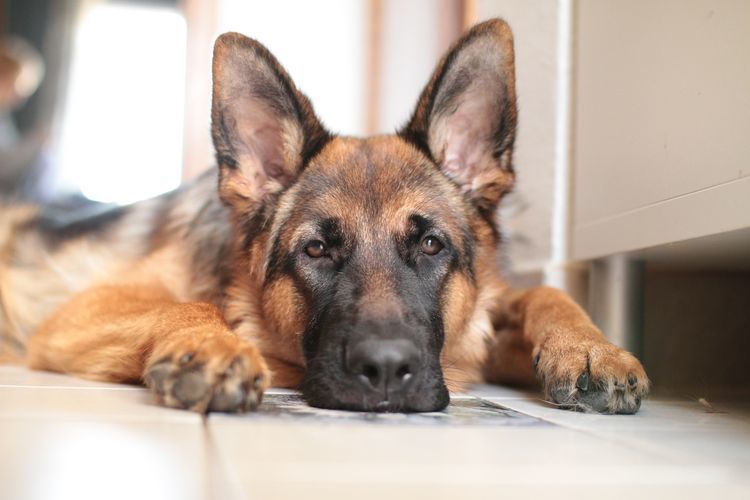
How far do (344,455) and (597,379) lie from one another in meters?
0.94

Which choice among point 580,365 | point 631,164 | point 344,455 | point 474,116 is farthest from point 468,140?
point 344,455

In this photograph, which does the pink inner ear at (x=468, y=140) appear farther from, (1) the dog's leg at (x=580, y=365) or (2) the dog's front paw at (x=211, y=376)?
(2) the dog's front paw at (x=211, y=376)

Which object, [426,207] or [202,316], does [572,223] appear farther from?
[202,316]

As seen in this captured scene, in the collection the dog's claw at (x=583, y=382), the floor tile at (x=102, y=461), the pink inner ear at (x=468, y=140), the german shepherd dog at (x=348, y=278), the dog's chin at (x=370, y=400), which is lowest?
the floor tile at (x=102, y=461)

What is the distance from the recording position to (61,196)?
4035 millimetres

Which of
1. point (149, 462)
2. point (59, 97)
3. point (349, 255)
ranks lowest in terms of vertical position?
point (149, 462)

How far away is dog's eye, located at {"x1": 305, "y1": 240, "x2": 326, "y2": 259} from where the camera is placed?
2191 millimetres

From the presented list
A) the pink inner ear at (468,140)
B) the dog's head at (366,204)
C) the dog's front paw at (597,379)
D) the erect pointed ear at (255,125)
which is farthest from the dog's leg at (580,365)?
the erect pointed ear at (255,125)

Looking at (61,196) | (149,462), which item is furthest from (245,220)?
(61,196)

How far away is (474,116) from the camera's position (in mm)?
2520

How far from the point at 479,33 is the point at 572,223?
114cm

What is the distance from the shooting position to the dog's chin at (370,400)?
1790 mm

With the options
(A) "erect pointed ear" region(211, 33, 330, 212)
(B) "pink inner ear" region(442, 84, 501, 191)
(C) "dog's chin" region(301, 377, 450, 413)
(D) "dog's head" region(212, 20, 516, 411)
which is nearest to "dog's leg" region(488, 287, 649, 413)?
(D) "dog's head" region(212, 20, 516, 411)

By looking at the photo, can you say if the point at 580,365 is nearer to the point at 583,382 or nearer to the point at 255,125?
the point at 583,382
